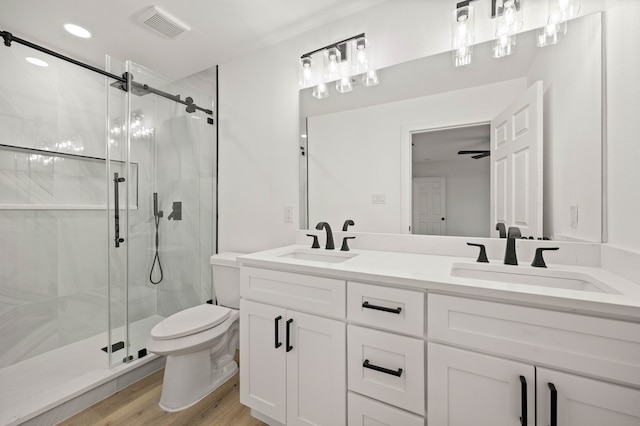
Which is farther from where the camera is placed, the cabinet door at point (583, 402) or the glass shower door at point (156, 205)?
the glass shower door at point (156, 205)

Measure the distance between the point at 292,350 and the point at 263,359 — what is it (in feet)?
0.64

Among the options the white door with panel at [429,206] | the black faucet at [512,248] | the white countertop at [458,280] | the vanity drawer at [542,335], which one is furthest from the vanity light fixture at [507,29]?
the vanity drawer at [542,335]

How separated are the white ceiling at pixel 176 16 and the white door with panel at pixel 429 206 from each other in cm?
109

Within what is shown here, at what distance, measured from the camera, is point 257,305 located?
4.33ft

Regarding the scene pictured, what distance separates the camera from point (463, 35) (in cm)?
135

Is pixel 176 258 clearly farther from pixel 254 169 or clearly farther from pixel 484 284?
pixel 484 284

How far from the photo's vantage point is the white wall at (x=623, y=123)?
90 centimetres

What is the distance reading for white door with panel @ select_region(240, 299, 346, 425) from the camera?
A: 43.5 inches

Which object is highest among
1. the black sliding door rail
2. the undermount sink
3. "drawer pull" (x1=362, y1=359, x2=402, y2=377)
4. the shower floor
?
the black sliding door rail

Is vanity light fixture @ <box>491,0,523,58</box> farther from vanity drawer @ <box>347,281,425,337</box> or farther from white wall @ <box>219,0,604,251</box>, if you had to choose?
vanity drawer @ <box>347,281,425,337</box>

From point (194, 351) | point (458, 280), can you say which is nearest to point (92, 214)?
point (194, 351)

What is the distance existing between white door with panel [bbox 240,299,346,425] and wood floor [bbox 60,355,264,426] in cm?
21

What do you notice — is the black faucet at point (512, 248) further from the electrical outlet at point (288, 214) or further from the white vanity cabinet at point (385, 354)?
the electrical outlet at point (288, 214)

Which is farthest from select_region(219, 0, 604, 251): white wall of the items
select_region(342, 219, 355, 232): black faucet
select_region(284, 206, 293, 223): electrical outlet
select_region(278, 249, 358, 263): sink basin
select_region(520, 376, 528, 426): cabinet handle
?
select_region(520, 376, 528, 426): cabinet handle
